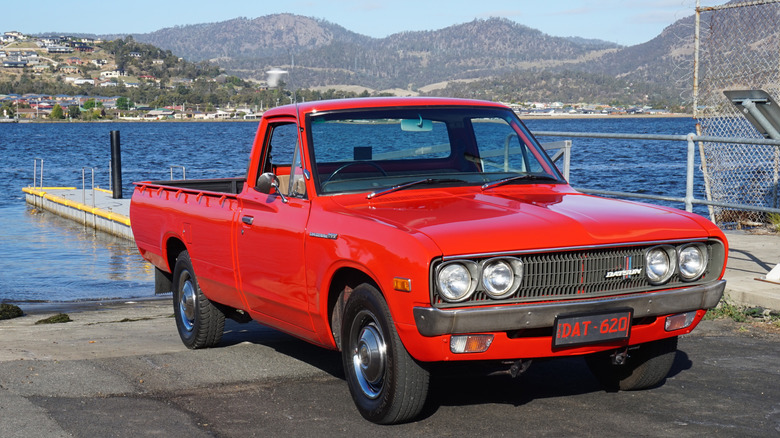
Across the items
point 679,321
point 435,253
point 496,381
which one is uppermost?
point 435,253

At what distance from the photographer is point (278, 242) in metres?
6.34

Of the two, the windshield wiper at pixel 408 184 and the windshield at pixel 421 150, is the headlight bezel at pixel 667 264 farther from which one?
the windshield wiper at pixel 408 184

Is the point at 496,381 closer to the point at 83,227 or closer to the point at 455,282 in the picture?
the point at 455,282

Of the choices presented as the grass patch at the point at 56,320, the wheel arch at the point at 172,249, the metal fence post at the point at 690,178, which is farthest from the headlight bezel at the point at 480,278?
the grass patch at the point at 56,320

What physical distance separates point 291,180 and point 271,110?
33.6 inches

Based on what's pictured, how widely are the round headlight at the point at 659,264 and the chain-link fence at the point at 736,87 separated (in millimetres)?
9191

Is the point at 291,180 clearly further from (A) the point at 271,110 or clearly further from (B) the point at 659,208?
(B) the point at 659,208

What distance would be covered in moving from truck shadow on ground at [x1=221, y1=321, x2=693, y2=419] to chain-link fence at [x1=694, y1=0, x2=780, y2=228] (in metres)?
8.11

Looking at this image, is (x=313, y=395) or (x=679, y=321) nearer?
(x=679, y=321)

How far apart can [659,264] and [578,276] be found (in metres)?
0.55

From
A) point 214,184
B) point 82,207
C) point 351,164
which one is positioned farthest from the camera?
point 82,207

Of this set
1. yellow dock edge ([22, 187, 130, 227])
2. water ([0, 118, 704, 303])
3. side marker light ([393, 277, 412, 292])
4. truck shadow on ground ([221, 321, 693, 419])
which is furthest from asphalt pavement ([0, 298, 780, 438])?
yellow dock edge ([22, 187, 130, 227])

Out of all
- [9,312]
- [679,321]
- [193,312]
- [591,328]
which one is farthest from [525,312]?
[9,312]

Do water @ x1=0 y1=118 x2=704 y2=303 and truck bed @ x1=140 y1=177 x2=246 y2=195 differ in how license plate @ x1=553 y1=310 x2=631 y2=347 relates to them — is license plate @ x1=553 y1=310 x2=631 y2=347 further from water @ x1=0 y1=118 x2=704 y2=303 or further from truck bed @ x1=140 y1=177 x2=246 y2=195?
water @ x1=0 y1=118 x2=704 y2=303
